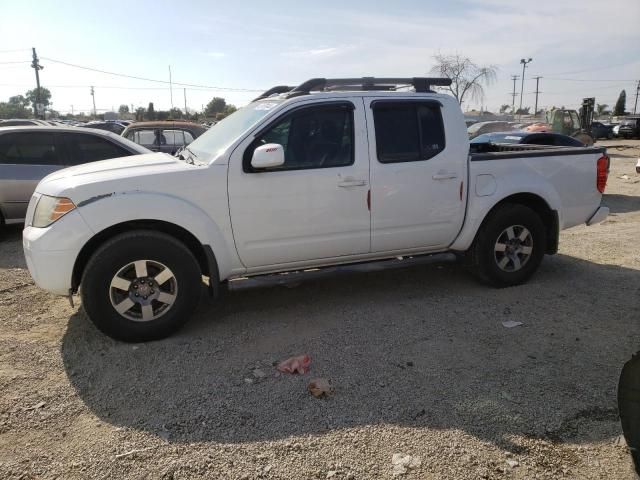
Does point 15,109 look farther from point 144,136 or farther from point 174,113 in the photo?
point 144,136

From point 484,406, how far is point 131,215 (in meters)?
2.77

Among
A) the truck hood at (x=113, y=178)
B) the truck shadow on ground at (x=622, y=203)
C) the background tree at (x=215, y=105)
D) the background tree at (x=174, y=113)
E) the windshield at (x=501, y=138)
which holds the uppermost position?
the background tree at (x=215, y=105)

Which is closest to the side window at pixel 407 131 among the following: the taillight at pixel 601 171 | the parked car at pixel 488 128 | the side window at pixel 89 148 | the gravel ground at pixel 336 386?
the gravel ground at pixel 336 386

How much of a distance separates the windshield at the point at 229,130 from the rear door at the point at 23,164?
3627mm

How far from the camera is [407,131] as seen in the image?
459 cm

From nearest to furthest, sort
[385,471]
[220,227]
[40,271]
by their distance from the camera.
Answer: [385,471]
[40,271]
[220,227]

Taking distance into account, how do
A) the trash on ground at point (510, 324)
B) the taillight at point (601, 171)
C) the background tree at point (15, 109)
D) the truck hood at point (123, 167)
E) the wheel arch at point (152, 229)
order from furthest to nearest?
the background tree at point (15, 109) < the taillight at point (601, 171) < the trash on ground at point (510, 324) < the truck hood at point (123, 167) < the wheel arch at point (152, 229)

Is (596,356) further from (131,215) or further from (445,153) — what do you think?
(131,215)

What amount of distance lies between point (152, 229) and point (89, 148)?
4276 millimetres

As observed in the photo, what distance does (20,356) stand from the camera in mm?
3789

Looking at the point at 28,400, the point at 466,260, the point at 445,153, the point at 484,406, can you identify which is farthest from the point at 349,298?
the point at 28,400

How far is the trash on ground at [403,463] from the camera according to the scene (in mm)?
2568

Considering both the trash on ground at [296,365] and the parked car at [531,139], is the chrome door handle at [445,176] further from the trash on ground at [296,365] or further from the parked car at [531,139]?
the parked car at [531,139]

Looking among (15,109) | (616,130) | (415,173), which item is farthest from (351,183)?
(15,109)
